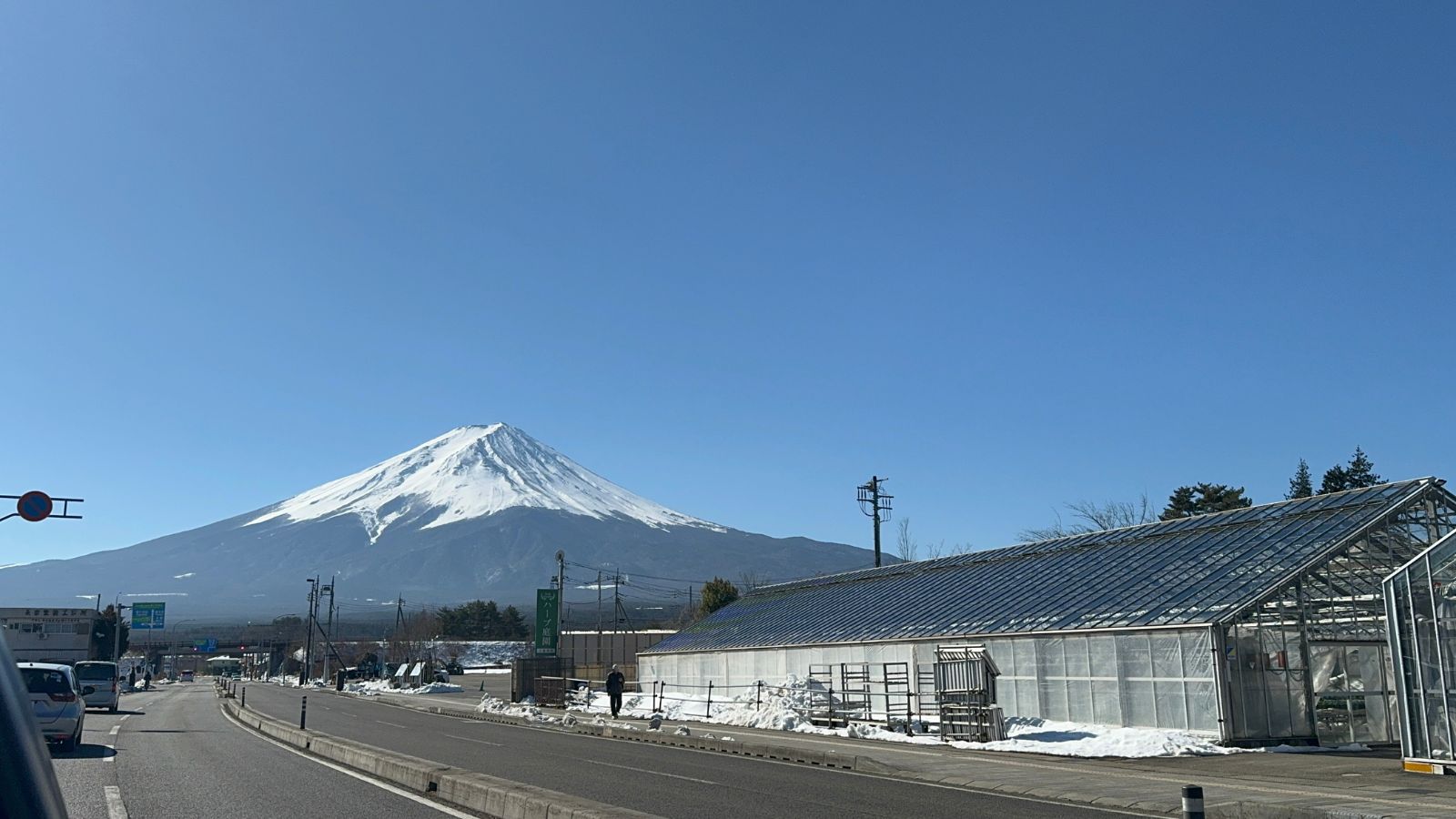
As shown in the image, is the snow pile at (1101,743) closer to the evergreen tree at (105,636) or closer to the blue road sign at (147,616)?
the evergreen tree at (105,636)

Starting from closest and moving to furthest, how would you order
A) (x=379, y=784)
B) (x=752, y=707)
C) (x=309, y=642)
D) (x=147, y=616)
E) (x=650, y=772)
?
(x=379, y=784) < (x=650, y=772) < (x=752, y=707) < (x=309, y=642) < (x=147, y=616)

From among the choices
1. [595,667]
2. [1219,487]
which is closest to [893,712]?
[595,667]

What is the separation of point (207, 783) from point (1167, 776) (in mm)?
16647

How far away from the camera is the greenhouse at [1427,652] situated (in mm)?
19828

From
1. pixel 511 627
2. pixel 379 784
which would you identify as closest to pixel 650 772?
pixel 379 784

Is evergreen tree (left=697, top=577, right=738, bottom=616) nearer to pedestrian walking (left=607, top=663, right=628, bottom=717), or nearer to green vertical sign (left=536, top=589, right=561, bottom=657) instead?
green vertical sign (left=536, top=589, right=561, bottom=657)

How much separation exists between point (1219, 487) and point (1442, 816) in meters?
61.1

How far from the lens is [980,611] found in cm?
3712

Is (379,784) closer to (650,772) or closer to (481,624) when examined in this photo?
(650,772)

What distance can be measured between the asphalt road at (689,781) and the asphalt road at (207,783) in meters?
2.87

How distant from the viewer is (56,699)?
2167 cm

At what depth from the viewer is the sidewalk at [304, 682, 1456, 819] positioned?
15.4m

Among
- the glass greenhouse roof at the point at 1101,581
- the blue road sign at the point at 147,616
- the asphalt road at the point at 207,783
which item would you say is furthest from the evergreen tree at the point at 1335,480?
the blue road sign at the point at 147,616

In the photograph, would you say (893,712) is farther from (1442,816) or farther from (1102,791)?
(1442,816)
